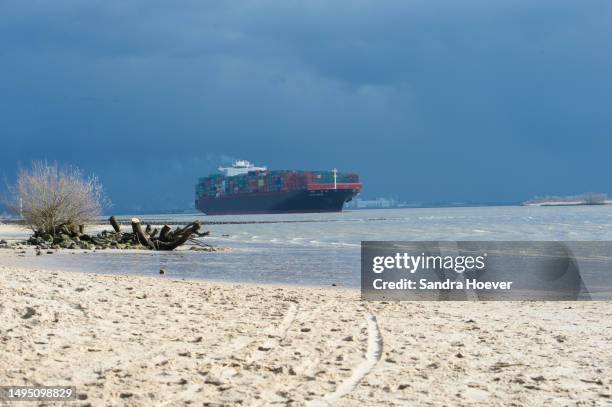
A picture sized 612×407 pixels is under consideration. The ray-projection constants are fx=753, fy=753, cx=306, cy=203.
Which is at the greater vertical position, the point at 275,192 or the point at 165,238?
the point at 275,192

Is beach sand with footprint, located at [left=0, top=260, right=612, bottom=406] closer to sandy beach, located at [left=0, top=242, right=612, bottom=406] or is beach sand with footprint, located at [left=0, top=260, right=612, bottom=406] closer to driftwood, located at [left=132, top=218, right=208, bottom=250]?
sandy beach, located at [left=0, top=242, right=612, bottom=406]

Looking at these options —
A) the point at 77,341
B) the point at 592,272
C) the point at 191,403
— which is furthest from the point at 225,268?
the point at 191,403

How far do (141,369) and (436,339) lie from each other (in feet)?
10.4

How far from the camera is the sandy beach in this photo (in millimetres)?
5512

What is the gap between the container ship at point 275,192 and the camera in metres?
143

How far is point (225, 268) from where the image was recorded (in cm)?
1959

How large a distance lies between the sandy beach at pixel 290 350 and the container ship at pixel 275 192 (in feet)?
434

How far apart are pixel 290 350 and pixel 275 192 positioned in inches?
5512

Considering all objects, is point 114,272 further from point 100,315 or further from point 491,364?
point 491,364

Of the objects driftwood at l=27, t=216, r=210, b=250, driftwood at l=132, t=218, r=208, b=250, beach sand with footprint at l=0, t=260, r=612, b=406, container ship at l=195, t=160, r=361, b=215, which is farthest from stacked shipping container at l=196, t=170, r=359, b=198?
beach sand with footprint at l=0, t=260, r=612, b=406

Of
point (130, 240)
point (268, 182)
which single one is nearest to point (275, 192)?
point (268, 182)

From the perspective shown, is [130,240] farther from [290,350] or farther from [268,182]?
[268,182]

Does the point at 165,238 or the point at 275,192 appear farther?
the point at 275,192

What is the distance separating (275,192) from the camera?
482 ft
